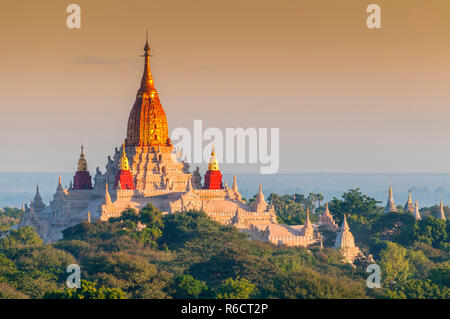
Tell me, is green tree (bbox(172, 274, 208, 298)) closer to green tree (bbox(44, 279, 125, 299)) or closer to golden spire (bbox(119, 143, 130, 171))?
green tree (bbox(44, 279, 125, 299))

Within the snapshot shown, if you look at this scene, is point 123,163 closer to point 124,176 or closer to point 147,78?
Result: point 124,176

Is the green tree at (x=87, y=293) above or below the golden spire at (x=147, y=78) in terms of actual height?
below

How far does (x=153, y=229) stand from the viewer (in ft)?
338

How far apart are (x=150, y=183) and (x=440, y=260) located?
81.5 feet

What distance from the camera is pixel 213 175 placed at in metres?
116

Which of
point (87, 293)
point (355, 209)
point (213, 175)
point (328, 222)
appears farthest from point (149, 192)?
point (87, 293)

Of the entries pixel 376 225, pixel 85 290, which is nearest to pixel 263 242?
pixel 376 225

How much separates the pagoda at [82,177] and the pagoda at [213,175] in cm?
975

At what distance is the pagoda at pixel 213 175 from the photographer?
115 meters

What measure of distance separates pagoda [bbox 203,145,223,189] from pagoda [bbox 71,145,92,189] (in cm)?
975

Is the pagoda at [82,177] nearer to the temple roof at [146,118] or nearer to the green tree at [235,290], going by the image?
the temple roof at [146,118]

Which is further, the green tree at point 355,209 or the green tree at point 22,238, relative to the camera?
the green tree at point 355,209

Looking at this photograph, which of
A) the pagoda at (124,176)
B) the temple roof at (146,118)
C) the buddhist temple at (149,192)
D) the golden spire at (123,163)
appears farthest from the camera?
the temple roof at (146,118)

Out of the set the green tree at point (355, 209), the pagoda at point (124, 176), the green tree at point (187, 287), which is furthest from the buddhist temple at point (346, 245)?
the green tree at point (187, 287)
